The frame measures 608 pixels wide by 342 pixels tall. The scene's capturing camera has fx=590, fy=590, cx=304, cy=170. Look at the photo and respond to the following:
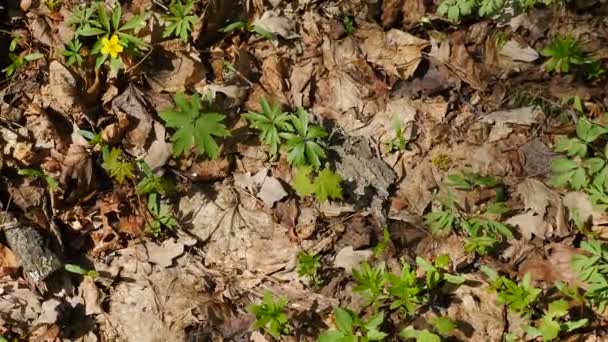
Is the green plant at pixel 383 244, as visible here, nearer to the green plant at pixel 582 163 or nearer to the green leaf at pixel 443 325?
the green leaf at pixel 443 325

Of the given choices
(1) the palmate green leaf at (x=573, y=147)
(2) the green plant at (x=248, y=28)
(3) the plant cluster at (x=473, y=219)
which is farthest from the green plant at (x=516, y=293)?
(2) the green plant at (x=248, y=28)

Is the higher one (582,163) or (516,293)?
(582,163)

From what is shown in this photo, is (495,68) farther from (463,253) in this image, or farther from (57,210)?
(57,210)

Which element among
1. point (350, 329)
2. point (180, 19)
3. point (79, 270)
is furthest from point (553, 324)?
point (180, 19)

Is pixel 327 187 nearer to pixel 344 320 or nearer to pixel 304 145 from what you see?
pixel 304 145

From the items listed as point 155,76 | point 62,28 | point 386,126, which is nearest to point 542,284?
point 386,126
